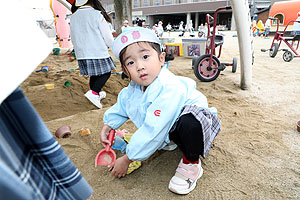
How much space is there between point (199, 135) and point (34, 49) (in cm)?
83

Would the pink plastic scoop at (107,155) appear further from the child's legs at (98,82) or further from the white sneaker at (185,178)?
the child's legs at (98,82)

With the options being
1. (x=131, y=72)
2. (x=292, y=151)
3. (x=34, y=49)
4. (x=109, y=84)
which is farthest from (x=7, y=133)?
(x=109, y=84)

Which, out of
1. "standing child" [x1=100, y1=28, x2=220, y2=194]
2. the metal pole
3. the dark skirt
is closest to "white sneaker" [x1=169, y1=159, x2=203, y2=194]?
"standing child" [x1=100, y1=28, x2=220, y2=194]

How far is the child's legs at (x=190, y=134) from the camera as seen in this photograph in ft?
3.16

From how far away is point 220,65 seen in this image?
9.23ft

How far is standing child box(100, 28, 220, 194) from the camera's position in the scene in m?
0.93

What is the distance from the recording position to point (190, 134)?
970 millimetres

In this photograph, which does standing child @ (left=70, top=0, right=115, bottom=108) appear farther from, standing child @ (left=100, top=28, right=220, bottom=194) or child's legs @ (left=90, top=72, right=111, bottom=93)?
standing child @ (left=100, top=28, right=220, bottom=194)

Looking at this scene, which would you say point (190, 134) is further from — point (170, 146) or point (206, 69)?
point (206, 69)

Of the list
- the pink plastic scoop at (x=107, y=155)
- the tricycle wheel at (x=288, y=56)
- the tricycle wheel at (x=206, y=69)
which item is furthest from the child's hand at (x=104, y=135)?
the tricycle wheel at (x=288, y=56)

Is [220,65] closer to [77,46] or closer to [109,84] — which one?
[109,84]

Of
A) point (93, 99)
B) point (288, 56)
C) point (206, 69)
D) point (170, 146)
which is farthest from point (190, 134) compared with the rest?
point (288, 56)

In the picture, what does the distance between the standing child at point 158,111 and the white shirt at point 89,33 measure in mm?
1163

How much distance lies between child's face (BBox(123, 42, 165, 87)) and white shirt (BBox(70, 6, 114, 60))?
1.22 meters
